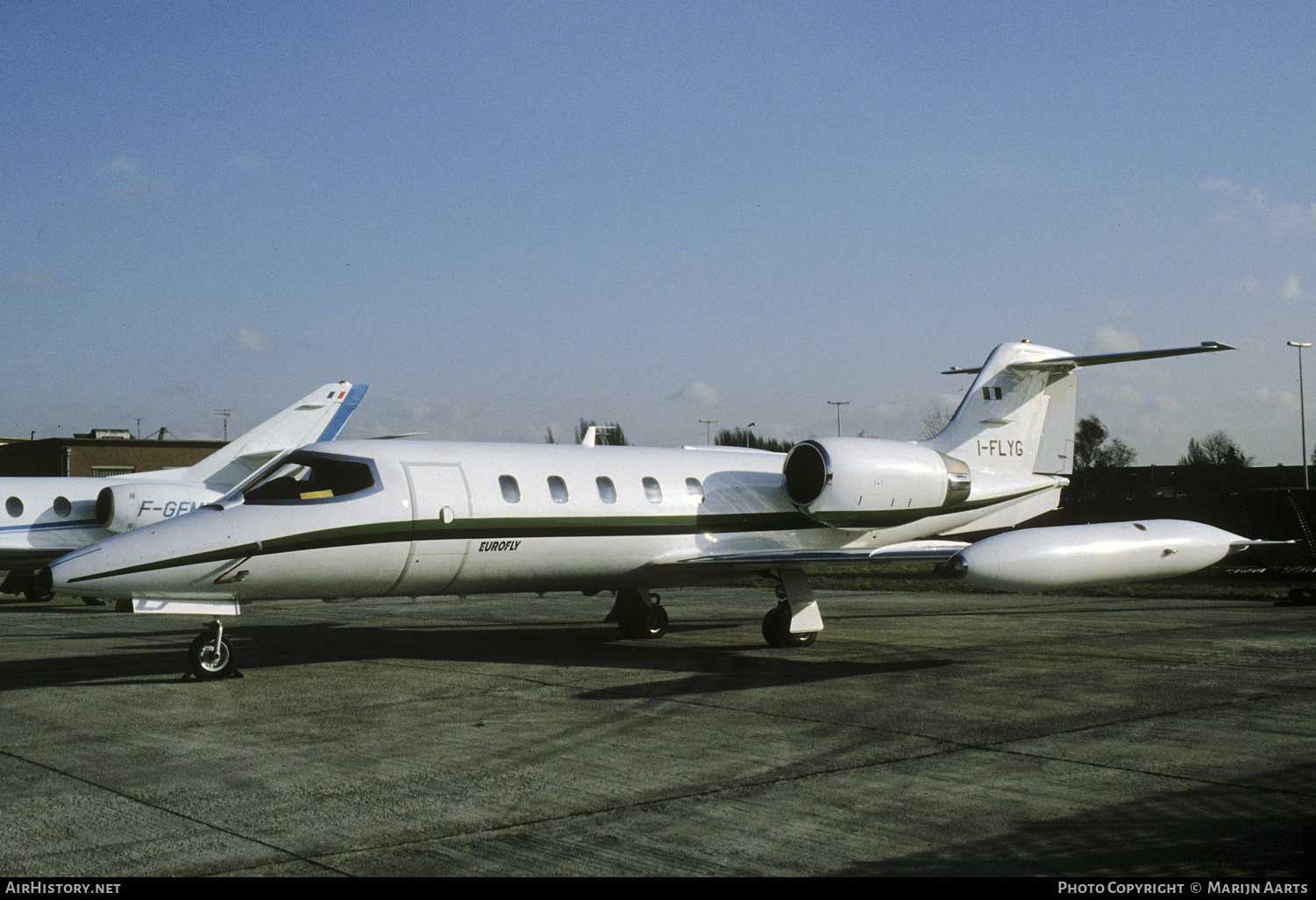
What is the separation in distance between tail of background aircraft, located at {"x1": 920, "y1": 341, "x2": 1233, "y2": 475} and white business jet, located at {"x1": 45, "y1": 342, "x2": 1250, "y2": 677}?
30mm

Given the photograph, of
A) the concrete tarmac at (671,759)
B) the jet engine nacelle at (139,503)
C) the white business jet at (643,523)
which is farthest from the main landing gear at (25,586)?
the white business jet at (643,523)

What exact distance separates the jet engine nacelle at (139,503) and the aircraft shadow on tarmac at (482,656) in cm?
705

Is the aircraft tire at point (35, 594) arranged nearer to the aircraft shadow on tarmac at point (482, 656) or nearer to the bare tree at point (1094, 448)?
the aircraft shadow on tarmac at point (482, 656)

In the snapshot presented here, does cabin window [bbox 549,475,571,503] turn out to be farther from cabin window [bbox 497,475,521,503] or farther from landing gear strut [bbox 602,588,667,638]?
landing gear strut [bbox 602,588,667,638]

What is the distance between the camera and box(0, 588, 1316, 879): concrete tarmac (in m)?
5.42

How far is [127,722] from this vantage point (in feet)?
30.1

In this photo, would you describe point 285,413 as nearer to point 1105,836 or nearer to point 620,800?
point 620,800

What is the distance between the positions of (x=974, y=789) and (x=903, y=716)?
2.46 metres

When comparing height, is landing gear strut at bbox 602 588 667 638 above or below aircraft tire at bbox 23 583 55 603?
above

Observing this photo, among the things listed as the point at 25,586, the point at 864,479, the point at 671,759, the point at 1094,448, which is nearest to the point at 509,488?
the point at 864,479

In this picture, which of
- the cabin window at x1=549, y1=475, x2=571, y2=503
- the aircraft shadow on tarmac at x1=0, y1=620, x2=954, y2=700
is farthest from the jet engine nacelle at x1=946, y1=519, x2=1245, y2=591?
the cabin window at x1=549, y1=475, x2=571, y2=503

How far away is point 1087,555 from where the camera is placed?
11523mm

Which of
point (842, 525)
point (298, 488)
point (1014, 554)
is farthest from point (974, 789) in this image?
point (842, 525)

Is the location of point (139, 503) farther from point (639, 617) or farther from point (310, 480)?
point (310, 480)
